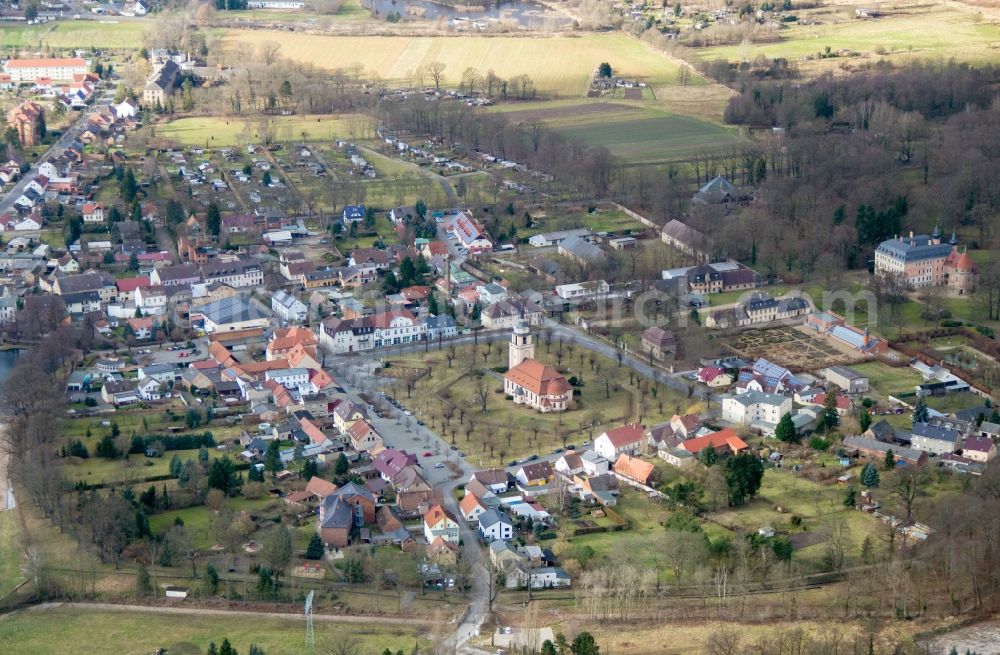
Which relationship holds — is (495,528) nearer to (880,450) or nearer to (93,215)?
(880,450)

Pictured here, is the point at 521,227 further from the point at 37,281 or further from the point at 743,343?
the point at 37,281

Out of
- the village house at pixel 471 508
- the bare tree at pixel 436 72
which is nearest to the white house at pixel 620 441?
the village house at pixel 471 508

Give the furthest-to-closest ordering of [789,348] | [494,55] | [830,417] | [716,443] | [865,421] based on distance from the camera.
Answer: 1. [494,55]
2. [789,348]
3. [830,417]
4. [865,421]
5. [716,443]

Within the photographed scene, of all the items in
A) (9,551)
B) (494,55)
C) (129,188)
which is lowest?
(9,551)

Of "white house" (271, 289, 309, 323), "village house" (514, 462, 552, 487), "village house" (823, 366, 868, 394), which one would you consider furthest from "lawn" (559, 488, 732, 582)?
"white house" (271, 289, 309, 323)

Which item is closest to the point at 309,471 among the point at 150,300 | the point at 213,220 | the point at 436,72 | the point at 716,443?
the point at 716,443

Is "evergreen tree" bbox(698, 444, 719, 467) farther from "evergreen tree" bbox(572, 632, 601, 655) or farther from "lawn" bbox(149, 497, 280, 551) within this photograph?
"lawn" bbox(149, 497, 280, 551)
